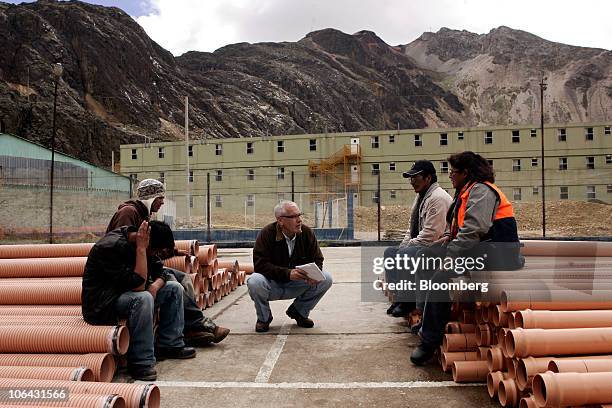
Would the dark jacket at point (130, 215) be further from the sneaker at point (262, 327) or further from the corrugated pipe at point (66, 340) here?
the sneaker at point (262, 327)

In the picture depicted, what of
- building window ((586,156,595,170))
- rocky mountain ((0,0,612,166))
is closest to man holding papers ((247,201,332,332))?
building window ((586,156,595,170))

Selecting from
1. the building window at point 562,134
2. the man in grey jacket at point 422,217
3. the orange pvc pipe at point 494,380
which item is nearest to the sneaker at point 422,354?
the man in grey jacket at point 422,217

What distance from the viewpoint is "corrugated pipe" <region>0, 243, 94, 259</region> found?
6.73 meters

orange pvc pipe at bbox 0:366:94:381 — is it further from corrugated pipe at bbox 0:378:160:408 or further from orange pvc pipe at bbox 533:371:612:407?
orange pvc pipe at bbox 533:371:612:407

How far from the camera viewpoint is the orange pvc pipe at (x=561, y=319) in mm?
3801

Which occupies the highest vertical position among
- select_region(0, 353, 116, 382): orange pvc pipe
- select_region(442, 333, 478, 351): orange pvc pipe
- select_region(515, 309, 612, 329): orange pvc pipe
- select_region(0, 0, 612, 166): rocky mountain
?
select_region(0, 0, 612, 166): rocky mountain

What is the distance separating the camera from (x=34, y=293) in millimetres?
5484

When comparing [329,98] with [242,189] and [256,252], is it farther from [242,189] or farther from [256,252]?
[256,252]

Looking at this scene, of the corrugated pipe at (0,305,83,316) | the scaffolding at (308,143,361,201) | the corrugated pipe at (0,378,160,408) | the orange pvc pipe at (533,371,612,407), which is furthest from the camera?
the scaffolding at (308,143,361,201)

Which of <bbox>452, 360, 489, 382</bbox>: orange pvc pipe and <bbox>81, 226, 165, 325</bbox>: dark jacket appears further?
<bbox>81, 226, 165, 325</bbox>: dark jacket

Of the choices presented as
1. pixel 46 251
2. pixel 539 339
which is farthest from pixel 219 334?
pixel 539 339

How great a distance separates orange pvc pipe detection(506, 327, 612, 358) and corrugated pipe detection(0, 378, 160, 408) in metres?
2.48

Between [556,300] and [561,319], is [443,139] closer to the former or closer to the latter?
[556,300]

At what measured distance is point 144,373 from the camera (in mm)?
4648
